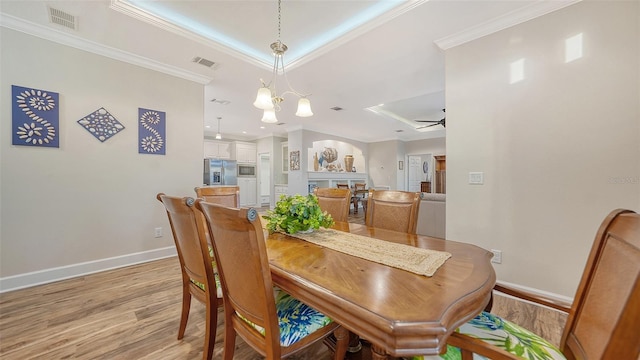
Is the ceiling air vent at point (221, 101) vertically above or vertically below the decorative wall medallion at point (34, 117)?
above

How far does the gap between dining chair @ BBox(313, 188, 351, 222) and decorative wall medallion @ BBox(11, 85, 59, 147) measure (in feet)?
9.08

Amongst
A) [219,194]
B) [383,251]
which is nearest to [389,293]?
[383,251]

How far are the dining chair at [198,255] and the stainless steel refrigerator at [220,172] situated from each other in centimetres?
570

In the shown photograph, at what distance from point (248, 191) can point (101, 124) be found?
5317 mm

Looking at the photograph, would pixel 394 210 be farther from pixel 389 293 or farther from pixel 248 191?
pixel 248 191

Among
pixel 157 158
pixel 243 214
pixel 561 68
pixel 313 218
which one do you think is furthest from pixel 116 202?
pixel 561 68

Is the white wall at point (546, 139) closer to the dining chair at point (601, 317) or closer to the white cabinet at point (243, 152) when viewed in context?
the dining chair at point (601, 317)

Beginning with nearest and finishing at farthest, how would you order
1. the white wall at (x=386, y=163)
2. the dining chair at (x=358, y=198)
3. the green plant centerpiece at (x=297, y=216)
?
1. the green plant centerpiece at (x=297, y=216)
2. the dining chair at (x=358, y=198)
3. the white wall at (x=386, y=163)

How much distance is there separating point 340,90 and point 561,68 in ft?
8.45

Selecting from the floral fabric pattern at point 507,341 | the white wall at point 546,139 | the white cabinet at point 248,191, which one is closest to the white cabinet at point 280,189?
the white cabinet at point 248,191

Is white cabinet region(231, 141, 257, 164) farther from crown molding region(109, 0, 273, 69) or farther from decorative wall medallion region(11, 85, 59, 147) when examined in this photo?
decorative wall medallion region(11, 85, 59, 147)

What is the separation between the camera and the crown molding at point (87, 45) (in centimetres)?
218

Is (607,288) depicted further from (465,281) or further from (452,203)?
(452,203)

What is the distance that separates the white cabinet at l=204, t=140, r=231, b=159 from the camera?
711 cm
